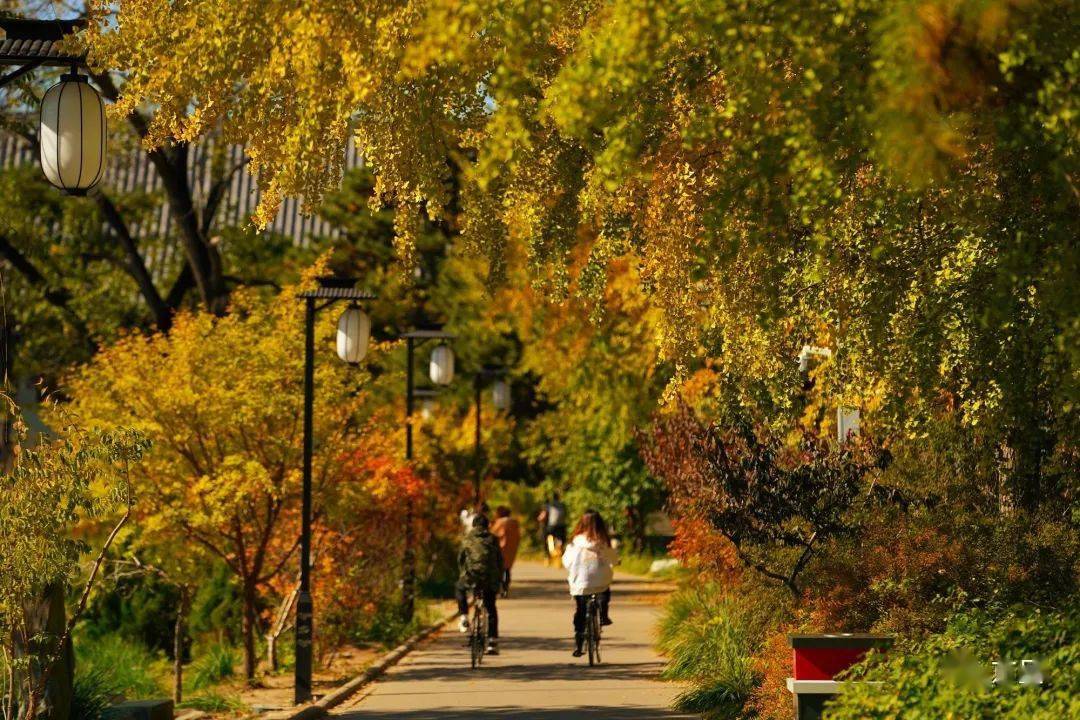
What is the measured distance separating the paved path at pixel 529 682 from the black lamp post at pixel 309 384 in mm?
674

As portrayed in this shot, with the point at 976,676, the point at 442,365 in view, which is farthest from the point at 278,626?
the point at 442,365

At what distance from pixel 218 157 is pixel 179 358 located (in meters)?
12.2

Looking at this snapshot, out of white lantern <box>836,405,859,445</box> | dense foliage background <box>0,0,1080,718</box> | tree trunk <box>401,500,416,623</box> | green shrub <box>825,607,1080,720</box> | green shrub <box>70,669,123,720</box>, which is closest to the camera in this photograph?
dense foliage background <box>0,0,1080,718</box>

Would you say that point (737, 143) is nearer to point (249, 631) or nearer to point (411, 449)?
point (249, 631)

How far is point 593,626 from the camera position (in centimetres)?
2030

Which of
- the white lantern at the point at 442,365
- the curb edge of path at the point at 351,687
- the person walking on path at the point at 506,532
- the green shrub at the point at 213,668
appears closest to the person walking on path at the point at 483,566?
the curb edge of path at the point at 351,687

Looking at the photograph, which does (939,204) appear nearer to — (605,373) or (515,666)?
(515,666)

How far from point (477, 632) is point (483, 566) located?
97 cm

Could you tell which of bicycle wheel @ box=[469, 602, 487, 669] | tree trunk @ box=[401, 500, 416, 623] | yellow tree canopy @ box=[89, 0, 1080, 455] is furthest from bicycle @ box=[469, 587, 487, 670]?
yellow tree canopy @ box=[89, 0, 1080, 455]

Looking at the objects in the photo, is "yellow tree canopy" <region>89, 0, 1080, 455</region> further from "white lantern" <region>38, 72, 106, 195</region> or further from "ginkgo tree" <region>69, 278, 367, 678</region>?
"ginkgo tree" <region>69, 278, 367, 678</region>

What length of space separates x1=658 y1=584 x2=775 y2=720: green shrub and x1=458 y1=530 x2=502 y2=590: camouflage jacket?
2248 mm

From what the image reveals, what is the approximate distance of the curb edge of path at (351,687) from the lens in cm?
1570

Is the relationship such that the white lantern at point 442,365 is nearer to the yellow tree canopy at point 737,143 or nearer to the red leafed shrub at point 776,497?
the red leafed shrub at point 776,497

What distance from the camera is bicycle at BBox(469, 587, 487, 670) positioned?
794 inches
